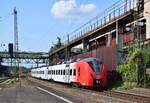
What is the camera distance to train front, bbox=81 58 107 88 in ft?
106

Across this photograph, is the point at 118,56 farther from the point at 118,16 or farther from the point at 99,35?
the point at 99,35

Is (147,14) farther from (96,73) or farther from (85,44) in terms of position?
(85,44)

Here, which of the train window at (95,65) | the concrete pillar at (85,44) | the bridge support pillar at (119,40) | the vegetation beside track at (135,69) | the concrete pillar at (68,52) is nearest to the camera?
the vegetation beside track at (135,69)

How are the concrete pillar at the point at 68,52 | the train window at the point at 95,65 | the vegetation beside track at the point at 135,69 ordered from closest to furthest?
the vegetation beside track at the point at 135,69 → the train window at the point at 95,65 → the concrete pillar at the point at 68,52

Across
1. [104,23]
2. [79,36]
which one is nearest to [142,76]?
[104,23]

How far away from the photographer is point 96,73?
32.5 meters

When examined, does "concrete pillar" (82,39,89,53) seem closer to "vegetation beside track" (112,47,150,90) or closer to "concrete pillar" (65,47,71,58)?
"concrete pillar" (65,47,71,58)

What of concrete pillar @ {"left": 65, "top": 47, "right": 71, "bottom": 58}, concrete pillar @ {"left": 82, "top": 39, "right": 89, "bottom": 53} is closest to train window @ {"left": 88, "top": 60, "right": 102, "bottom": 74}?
concrete pillar @ {"left": 82, "top": 39, "right": 89, "bottom": 53}

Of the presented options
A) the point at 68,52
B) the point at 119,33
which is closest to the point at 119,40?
the point at 119,33

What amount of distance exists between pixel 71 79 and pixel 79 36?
83.7 ft

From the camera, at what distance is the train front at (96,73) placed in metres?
32.2

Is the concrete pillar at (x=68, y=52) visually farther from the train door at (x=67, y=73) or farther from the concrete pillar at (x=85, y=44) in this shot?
the train door at (x=67, y=73)

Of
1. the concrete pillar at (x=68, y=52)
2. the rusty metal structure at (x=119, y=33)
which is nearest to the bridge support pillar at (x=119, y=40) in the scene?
the rusty metal structure at (x=119, y=33)

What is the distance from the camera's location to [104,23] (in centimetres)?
4881
